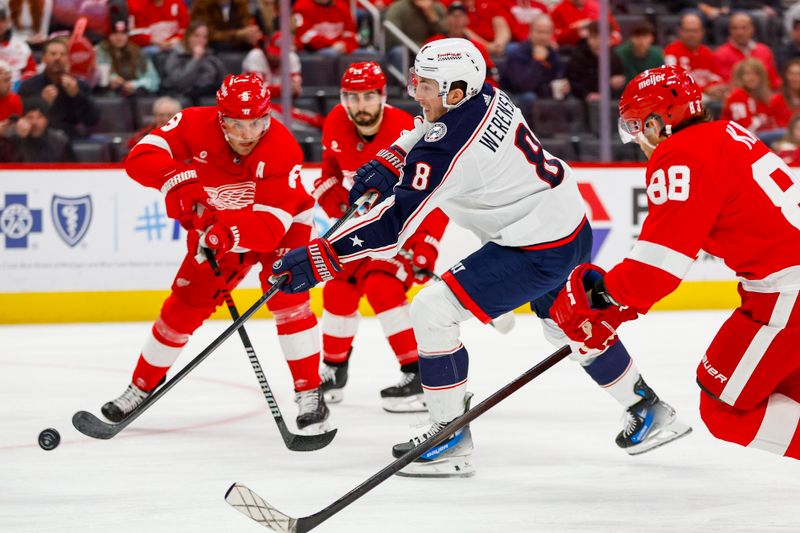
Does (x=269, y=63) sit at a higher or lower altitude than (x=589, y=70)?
higher

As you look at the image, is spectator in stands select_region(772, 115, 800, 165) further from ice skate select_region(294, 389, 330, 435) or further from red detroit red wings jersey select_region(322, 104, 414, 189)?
ice skate select_region(294, 389, 330, 435)

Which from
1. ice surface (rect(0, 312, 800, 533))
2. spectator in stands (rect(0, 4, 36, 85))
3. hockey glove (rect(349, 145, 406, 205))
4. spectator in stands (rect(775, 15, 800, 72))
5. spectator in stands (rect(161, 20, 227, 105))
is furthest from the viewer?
spectator in stands (rect(775, 15, 800, 72))

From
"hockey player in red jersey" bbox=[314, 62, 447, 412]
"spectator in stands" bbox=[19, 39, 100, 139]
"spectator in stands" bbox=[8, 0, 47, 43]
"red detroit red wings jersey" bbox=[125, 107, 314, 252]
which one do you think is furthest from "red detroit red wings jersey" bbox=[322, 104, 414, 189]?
"spectator in stands" bbox=[8, 0, 47, 43]

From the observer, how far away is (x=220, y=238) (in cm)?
370

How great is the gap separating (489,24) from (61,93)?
9.79 feet

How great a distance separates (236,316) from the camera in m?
3.82

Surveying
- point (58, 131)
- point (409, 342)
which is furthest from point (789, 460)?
point (58, 131)

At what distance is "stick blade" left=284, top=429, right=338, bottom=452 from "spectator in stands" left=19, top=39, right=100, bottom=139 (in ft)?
12.5

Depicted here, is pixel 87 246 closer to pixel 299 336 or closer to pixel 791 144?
pixel 299 336

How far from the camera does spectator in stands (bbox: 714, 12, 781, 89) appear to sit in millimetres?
8398

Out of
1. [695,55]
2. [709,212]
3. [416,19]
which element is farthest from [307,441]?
[695,55]

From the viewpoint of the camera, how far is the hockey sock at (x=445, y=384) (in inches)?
132

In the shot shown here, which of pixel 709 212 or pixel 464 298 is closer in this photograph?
pixel 709 212

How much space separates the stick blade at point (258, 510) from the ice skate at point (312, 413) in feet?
3.80
